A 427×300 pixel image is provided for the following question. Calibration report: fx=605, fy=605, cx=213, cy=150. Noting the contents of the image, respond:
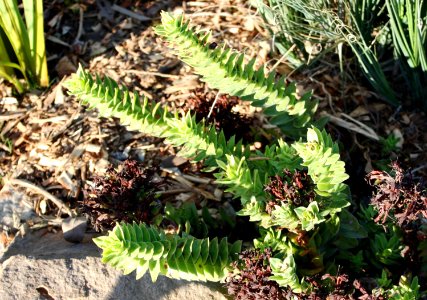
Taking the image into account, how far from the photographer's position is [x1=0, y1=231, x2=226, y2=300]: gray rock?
2.19 meters

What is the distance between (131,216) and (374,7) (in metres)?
1.43

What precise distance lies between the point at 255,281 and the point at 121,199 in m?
0.60

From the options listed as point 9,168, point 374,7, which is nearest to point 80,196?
point 9,168

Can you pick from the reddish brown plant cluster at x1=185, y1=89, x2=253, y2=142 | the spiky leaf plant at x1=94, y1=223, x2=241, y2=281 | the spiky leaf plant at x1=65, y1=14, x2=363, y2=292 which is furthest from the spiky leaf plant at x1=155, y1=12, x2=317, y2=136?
the spiky leaf plant at x1=94, y1=223, x2=241, y2=281

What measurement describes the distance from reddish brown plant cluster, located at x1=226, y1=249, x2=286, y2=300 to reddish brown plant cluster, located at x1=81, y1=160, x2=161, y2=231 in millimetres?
455

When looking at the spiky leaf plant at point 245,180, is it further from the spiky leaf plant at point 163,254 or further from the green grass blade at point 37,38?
the green grass blade at point 37,38

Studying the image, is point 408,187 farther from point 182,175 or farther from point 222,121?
point 182,175

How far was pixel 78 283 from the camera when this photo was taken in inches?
87.0

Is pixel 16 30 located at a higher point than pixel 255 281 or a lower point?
higher

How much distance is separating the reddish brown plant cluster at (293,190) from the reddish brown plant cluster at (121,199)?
51 centimetres

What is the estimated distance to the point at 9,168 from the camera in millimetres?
2818

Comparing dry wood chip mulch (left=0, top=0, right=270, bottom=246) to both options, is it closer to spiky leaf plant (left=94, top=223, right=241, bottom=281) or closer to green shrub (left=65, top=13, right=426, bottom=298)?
green shrub (left=65, top=13, right=426, bottom=298)

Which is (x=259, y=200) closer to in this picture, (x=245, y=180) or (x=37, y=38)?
(x=245, y=180)

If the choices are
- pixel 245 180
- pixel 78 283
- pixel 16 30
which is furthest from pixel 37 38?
pixel 245 180
